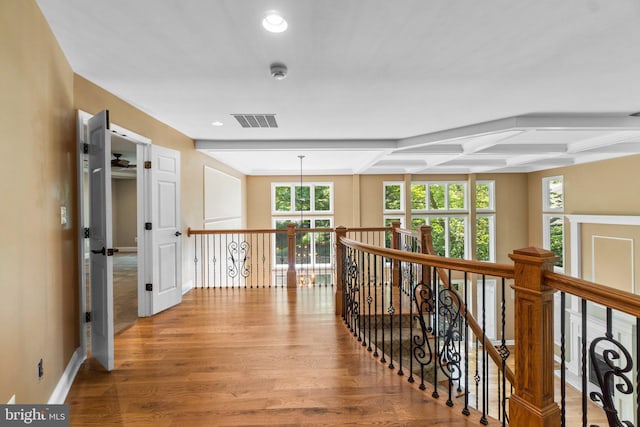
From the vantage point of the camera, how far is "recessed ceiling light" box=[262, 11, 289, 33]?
1.94 m

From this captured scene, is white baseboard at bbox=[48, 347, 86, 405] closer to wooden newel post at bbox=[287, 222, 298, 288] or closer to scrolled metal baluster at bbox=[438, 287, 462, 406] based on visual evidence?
scrolled metal baluster at bbox=[438, 287, 462, 406]

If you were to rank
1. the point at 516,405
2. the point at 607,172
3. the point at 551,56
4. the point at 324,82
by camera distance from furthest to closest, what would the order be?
the point at 607,172
the point at 324,82
the point at 551,56
the point at 516,405

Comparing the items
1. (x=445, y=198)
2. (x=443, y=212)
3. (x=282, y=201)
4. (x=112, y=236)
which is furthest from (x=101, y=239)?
(x=445, y=198)

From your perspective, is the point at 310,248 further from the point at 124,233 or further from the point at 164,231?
the point at 124,233

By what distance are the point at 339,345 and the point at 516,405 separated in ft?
5.35

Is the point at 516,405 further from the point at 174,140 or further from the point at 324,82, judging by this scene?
the point at 174,140

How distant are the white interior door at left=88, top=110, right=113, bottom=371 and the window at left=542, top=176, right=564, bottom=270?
31.4 ft

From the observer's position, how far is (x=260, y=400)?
2.13 meters

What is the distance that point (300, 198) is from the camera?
30.7 ft

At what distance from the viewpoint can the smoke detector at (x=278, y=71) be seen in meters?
2.58

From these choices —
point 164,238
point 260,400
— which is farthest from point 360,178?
point 260,400

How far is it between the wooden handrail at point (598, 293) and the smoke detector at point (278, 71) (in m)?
2.45

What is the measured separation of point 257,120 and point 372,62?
205 cm

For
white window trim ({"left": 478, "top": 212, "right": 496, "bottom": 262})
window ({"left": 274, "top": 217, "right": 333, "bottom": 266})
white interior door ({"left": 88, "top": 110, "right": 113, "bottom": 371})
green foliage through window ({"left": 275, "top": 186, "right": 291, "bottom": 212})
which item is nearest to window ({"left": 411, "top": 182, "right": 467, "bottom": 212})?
white window trim ({"left": 478, "top": 212, "right": 496, "bottom": 262})
